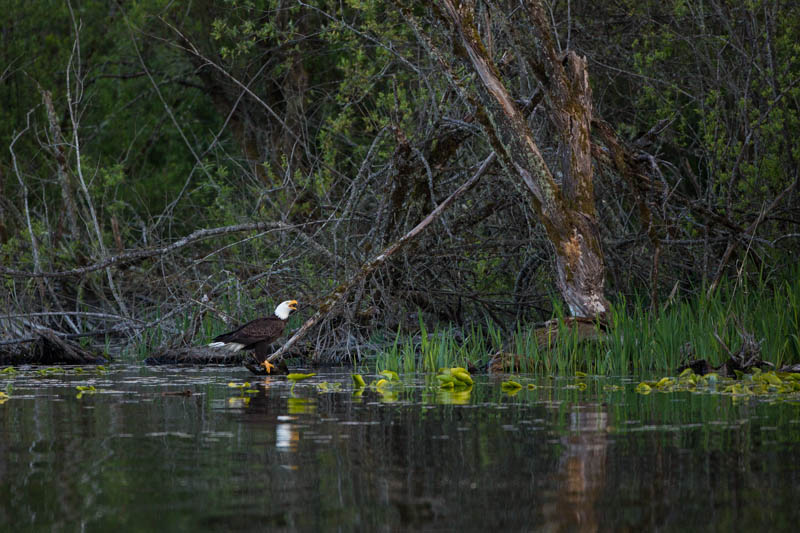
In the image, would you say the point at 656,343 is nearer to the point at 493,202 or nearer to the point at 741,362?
the point at 741,362

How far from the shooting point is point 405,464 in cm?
446

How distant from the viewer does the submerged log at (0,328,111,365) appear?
12930 millimetres

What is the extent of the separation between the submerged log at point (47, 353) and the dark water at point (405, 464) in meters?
5.56

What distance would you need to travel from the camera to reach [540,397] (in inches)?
293

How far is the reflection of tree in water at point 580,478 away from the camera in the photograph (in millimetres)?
3387

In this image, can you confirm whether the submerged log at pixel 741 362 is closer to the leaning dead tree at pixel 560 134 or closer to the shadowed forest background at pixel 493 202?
the shadowed forest background at pixel 493 202

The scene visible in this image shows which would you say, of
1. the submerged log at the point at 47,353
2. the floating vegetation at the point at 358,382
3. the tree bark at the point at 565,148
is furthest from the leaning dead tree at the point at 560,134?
the submerged log at the point at 47,353

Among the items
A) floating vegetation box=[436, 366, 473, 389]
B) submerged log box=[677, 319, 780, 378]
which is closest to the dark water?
floating vegetation box=[436, 366, 473, 389]

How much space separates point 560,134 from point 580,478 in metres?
7.60

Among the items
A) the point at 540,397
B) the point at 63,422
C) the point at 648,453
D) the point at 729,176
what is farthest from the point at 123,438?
the point at 729,176

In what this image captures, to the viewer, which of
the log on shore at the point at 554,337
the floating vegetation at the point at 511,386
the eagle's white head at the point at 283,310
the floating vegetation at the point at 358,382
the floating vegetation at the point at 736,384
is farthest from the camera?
the eagle's white head at the point at 283,310

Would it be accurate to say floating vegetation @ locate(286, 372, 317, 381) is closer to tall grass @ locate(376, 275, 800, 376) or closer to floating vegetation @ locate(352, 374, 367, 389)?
floating vegetation @ locate(352, 374, 367, 389)

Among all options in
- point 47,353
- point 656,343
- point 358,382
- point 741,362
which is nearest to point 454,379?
point 358,382

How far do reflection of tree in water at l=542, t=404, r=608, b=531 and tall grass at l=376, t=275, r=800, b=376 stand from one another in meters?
4.03
